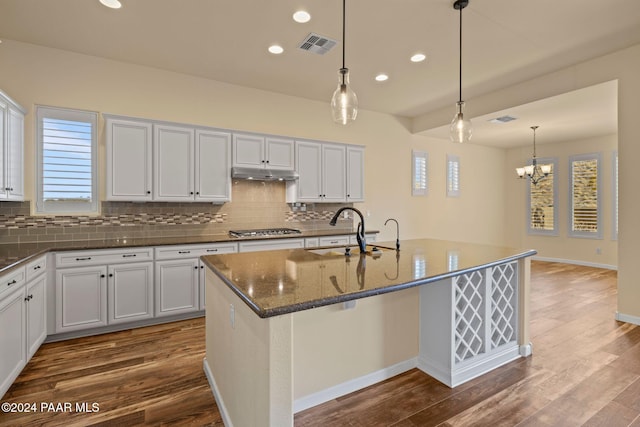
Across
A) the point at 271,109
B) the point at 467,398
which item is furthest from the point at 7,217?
the point at 467,398

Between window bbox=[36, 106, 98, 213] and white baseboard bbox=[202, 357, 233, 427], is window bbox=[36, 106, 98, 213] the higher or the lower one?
the higher one

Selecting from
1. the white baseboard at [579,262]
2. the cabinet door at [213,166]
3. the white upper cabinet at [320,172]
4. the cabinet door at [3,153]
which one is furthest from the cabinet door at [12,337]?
the white baseboard at [579,262]

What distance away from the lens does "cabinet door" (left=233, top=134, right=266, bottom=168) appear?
4.16 metres

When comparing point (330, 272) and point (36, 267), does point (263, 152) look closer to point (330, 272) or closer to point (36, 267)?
point (36, 267)

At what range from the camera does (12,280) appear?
7.35ft

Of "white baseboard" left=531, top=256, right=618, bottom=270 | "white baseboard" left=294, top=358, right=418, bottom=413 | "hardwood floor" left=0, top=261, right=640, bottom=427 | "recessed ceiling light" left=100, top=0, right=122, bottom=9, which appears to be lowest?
"hardwood floor" left=0, top=261, right=640, bottom=427

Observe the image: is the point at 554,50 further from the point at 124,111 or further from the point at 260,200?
the point at 124,111

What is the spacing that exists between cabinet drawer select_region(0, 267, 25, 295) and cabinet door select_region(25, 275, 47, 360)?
0.66 ft

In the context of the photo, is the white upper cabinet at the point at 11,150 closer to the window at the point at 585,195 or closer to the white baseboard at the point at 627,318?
the white baseboard at the point at 627,318

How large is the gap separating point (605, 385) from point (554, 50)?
11.0ft

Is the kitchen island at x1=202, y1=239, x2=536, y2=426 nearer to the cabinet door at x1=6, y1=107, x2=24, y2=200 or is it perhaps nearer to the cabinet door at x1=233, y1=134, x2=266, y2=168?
the cabinet door at x1=233, y1=134, x2=266, y2=168

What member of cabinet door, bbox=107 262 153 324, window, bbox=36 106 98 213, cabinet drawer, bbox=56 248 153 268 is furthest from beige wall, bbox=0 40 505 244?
cabinet door, bbox=107 262 153 324

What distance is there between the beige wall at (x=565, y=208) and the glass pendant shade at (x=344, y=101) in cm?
673

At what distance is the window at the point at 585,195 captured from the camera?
6.54 meters
